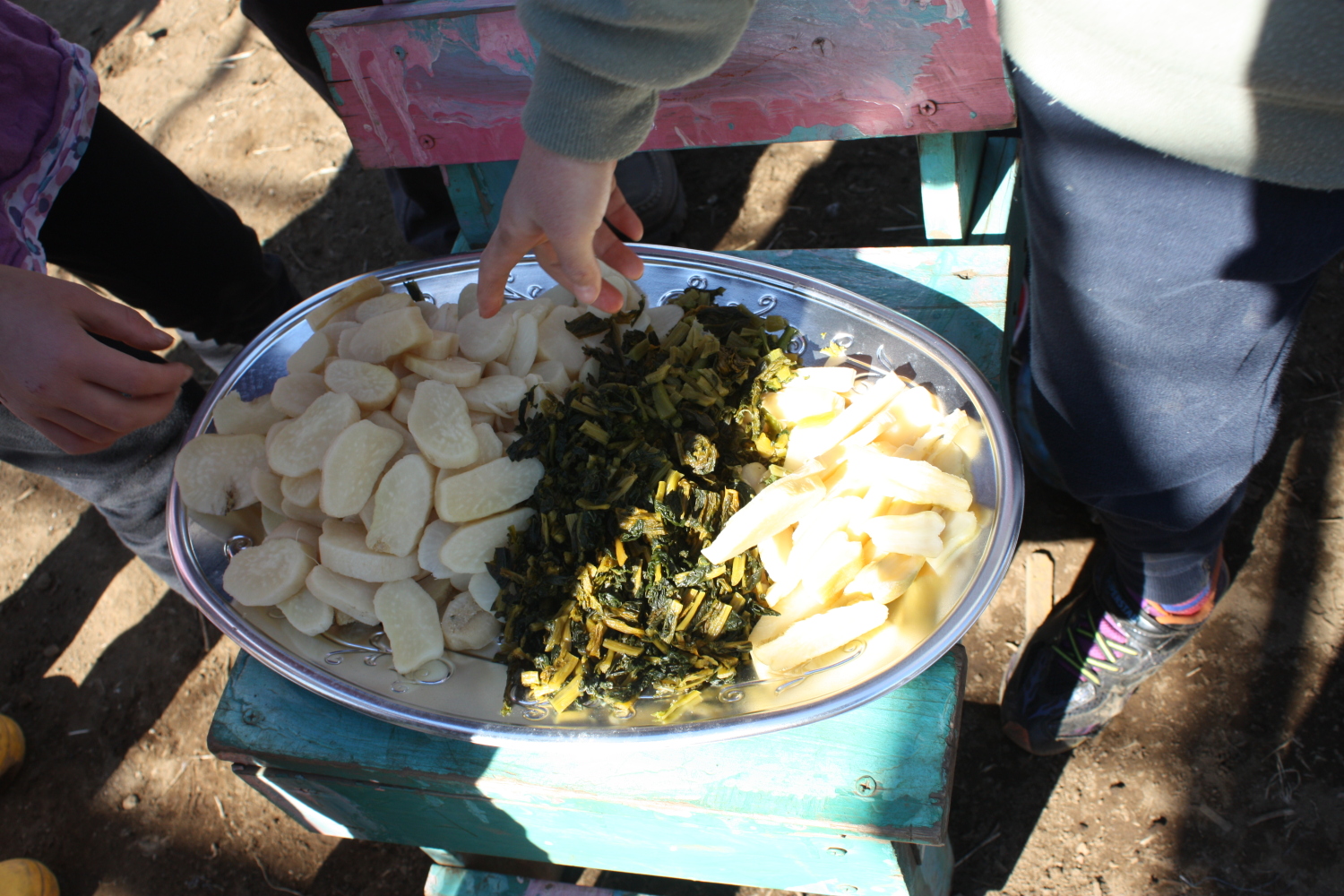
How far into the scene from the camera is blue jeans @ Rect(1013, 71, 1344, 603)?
97 cm

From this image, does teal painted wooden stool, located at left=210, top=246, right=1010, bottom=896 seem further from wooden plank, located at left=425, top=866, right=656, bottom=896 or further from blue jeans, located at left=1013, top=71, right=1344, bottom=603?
blue jeans, located at left=1013, top=71, right=1344, bottom=603

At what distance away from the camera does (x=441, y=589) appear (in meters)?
1.23

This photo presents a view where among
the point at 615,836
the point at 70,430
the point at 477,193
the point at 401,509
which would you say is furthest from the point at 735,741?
the point at 477,193

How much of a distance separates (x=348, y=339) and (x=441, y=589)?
0.43 m

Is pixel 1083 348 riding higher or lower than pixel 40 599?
higher

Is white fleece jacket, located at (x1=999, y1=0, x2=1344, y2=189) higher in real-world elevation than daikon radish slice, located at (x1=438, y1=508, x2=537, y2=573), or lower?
higher

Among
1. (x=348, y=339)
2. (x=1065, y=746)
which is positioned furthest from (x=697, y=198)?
(x=1065, y=746)

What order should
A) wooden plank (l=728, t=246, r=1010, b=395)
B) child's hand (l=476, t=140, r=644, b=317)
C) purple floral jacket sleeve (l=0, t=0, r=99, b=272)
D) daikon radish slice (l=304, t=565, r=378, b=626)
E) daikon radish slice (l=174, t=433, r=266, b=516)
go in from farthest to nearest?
wooden plank (l=728, t=246, r=1010, b=395), purple floral jacket sleeve (l=0, t=0, r=99, b=272), daikon radish slice (l=174, t=433, r=266, b=516), daikon radish slice (l=304, t=565, r=378, b=626), child's hand (l=476, t=140, r=644, b=317)

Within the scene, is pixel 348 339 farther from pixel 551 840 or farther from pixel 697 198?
pixel 697 198

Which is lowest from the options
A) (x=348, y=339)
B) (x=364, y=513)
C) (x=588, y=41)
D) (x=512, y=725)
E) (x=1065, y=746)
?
(x=1065, y=746)

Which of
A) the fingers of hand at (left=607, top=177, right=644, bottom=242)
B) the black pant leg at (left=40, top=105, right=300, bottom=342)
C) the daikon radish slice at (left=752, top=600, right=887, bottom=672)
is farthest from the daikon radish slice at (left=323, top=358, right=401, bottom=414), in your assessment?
the black pant leg at (left=40, top=105, right=300, bottom=342)

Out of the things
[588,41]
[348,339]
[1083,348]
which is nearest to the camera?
[588,41]

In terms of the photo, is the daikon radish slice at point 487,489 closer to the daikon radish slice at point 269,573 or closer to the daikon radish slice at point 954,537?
the daikon radish slice at point 269,573

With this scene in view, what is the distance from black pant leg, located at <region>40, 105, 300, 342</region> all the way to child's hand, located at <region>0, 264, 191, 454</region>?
2.01 ft
